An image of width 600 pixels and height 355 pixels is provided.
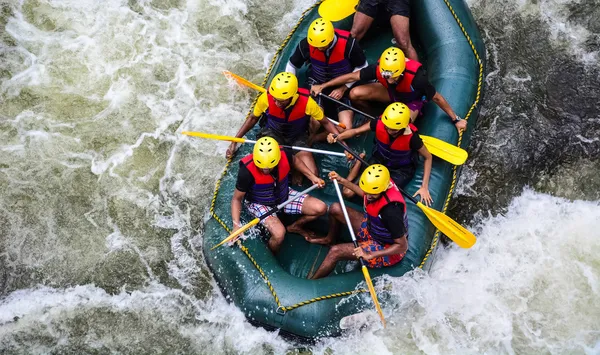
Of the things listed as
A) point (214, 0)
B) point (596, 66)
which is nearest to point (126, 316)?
point (214, 0)

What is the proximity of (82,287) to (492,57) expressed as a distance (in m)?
4.58

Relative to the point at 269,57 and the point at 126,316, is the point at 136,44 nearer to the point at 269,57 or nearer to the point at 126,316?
the point at 269,57

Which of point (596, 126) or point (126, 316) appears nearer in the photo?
point (126, 316)

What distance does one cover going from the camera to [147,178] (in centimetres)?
627

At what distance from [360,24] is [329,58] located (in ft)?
2.49

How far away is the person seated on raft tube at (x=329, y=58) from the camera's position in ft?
17.4

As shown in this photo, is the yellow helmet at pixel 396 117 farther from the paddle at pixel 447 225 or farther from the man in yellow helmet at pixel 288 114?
the man in yellow helmet at pixel 288 114

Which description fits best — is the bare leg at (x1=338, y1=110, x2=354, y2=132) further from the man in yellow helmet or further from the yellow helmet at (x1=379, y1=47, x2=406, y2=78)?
the yellow helmet at (x1=379, y1=47, x2=406, y2=78)

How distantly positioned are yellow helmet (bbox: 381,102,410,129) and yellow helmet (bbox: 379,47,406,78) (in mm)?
356

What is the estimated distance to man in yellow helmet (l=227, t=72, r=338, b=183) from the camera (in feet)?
16.2

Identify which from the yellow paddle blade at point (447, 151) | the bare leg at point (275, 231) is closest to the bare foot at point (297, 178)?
the bare leg at point (275, 231)

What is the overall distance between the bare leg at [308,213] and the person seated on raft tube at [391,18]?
66.2 inches

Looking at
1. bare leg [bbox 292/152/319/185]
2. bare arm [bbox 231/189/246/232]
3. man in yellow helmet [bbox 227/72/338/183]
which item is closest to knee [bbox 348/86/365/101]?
man in yellow helmet [bbox 227/72/338/183]

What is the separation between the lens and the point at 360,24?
599 cm
